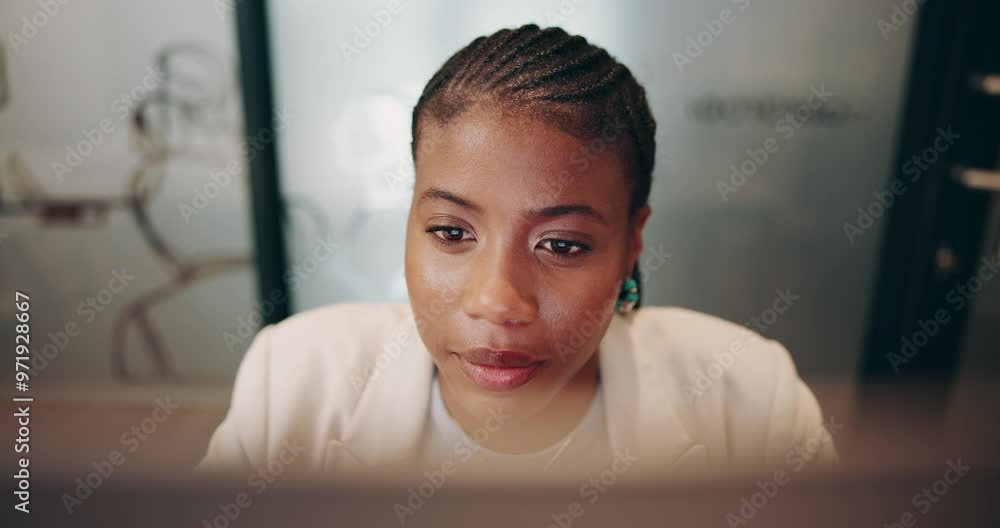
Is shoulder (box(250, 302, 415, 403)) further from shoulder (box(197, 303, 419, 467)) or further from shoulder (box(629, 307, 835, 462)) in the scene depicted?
shoulder (box(629, 307, 835, 462))

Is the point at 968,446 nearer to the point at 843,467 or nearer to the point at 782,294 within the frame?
the point at 843,467

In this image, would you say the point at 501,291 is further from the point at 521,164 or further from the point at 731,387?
the point at 731,387

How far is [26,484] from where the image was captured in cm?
17

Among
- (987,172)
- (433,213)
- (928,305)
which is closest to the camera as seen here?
(433,213)

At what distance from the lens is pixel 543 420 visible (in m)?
0.53

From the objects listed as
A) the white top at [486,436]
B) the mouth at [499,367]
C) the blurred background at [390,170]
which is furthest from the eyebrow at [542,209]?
the blurred background at [390,170]

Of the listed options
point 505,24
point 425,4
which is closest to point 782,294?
point 505,24

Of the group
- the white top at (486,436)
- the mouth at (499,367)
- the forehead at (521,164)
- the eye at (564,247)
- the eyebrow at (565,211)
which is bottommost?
the white top at (486,436)

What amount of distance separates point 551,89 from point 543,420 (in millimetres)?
276

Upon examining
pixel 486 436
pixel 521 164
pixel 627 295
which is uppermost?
pixel 521 164

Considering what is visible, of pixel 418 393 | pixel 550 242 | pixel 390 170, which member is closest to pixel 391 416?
pixel 418 393

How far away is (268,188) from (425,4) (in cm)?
44

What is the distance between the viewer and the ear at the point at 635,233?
0.48 m

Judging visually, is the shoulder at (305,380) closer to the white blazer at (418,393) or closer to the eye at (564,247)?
the white blazer at (418,393)
